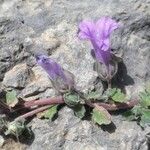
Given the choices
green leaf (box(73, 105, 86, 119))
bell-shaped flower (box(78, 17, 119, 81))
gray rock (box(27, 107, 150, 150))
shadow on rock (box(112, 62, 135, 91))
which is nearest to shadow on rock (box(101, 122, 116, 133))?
gray rock (box(27, 107, 150, 150))

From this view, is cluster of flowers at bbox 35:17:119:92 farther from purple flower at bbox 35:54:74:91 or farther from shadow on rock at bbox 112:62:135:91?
shadow on rock at bbox 112:62:135:91

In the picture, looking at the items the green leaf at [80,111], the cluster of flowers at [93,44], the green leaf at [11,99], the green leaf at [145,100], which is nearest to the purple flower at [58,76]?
the cluster of flowers at [93,44]

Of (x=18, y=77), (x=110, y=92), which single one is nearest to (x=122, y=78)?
(x=110, y=92)

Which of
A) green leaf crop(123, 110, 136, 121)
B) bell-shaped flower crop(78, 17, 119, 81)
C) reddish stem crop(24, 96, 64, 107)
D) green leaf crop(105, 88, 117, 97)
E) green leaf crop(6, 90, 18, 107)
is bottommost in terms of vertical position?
green leaf crop(123, 110, 136, 121)

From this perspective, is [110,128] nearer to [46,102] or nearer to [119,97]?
[119,97]

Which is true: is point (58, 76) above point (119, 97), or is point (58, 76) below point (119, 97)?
above

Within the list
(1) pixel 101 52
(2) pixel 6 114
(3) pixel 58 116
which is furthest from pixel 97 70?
(2) pixel 6 114
